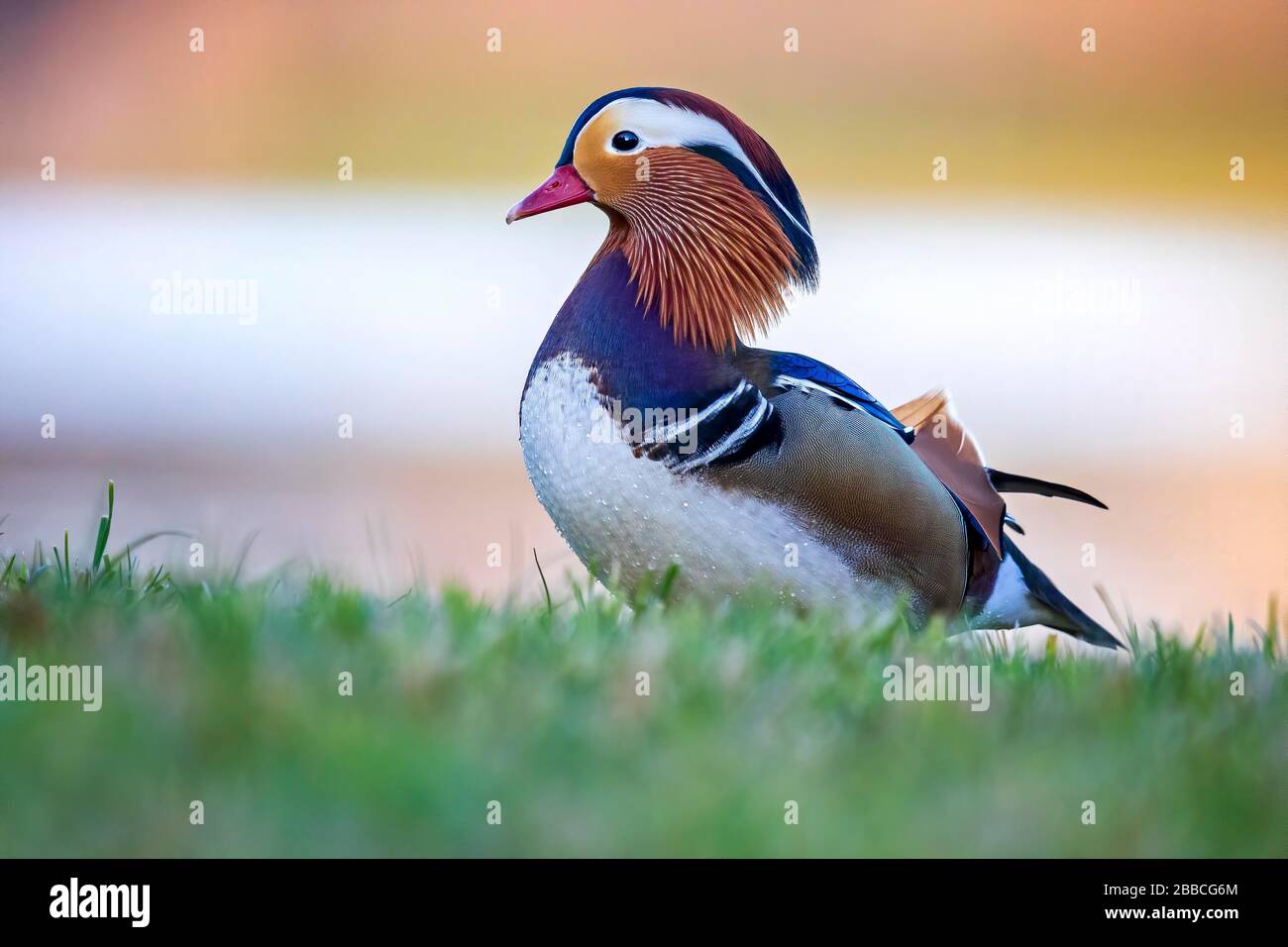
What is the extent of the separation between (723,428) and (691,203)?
65cm

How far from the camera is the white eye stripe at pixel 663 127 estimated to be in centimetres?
289

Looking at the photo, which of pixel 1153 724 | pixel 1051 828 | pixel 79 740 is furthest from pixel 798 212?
pixel 79 740

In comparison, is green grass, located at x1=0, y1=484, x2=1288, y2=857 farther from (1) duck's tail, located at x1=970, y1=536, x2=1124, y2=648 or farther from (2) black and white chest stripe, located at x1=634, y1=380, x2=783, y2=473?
(1) duck's tail, located at x1=970, y1=536, x2=1124, y2=648

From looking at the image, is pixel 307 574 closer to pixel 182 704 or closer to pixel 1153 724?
pixel 182 704

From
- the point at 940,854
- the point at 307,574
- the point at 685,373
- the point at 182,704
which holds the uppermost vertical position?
the point at 685,373

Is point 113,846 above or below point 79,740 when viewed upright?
below

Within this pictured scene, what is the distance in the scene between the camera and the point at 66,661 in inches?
76.5

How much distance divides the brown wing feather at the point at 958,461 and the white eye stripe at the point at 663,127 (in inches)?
26.8

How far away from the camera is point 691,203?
3.01 m

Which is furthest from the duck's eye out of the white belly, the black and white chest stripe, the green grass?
the green grass

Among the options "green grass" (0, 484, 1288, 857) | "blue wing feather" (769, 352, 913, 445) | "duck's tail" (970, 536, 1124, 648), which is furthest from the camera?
"duck's tail" (970, 536, 1124, 648)

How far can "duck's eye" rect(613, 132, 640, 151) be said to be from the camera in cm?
292

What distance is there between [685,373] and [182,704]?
1274 millimetres

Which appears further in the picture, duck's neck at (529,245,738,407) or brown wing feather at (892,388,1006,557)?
brown wing feather at (892,388,1006,557)
